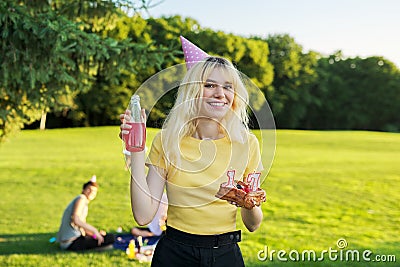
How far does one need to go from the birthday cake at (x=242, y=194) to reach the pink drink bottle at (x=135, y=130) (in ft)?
1.07

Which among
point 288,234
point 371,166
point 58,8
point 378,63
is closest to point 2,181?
point 58,8

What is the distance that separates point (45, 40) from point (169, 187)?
334cm

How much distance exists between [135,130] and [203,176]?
0.32 meters

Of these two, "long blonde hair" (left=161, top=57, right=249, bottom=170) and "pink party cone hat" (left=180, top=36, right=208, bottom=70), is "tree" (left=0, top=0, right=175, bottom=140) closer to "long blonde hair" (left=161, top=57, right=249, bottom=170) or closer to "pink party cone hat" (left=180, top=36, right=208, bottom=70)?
"pink party cone hat" (left=180, top=36, right=208, bottom=70)

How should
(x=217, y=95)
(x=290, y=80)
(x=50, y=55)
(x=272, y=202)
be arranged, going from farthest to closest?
1. (x=290, y=80)
2. (x=272, y=202)
3. (x=50, y=55)
4. (x=217, y=95)

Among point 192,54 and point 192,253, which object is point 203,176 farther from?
point 192,54

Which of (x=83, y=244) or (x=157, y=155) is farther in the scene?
(x=83, y=244)

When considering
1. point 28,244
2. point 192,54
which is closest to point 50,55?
point 28,244

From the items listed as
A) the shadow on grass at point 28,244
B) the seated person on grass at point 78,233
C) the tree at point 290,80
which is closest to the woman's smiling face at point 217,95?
the seated person on grass at point 78,233

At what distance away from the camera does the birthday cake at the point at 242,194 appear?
5.90ft

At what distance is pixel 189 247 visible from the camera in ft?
6.44

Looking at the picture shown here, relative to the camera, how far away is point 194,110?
6.43 feet

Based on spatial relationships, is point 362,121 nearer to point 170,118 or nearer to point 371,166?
point 371,166

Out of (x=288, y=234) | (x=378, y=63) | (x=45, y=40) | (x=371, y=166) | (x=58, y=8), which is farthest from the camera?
(x=378, y=63)
